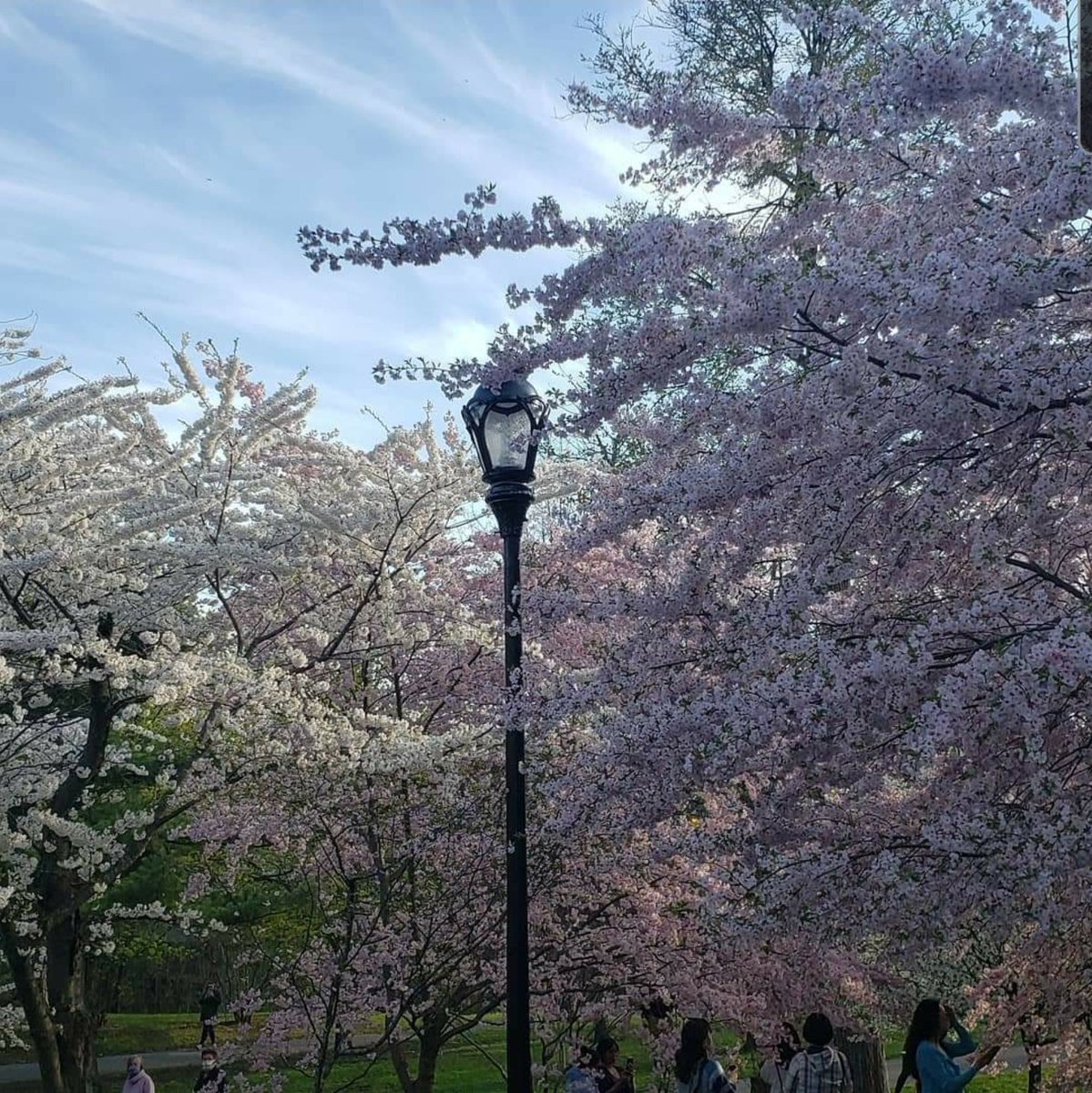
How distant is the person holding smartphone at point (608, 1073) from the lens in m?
8.41

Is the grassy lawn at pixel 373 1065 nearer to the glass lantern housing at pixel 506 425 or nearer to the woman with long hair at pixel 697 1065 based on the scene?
the woman with long hair at pixel 697 1065

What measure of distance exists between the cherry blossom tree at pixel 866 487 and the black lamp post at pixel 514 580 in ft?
1.19

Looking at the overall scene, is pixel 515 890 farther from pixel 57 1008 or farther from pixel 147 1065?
pixel 147 1065

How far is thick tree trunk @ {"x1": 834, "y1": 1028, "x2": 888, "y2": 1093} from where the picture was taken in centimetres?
1174

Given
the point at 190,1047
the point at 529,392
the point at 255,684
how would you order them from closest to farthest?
the point at 529,392 < the point at 255,684 < the point at 190,1047

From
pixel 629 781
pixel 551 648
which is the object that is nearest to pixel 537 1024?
pixel 551 648

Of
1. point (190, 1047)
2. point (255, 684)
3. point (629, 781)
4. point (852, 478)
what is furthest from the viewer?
point (190, 1047)

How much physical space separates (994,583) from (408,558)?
6831 millimetres

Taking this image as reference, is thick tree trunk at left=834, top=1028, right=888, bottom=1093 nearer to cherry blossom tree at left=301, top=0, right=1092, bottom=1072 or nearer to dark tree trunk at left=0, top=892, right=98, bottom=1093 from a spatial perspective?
cherry blossom tree at left=301, top=0, right=1092, bottom=1072

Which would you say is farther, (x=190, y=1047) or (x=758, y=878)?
(x=190, y=1047)

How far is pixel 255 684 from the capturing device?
369 inches

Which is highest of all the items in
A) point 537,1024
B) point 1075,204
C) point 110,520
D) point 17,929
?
point 110,520

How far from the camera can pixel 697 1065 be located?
23.4 ft

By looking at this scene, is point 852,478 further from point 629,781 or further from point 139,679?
point 139,679
